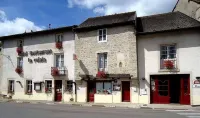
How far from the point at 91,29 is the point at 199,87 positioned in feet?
36.8

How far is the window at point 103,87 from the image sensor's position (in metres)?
26.5

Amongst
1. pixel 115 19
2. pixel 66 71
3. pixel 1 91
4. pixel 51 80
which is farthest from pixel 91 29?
pixel 1 91

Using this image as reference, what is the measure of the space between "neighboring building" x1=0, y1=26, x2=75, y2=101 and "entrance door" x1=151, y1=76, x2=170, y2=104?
832 cm

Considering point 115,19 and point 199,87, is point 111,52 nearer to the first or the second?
point 115,19

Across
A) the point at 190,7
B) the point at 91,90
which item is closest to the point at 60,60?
the point at 91,90

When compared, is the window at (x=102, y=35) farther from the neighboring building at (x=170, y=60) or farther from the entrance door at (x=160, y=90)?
the entrance door at (x=160, y=90)

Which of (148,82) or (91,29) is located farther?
(91,29)

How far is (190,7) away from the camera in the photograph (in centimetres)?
2528

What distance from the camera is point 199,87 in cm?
Answer: 2253

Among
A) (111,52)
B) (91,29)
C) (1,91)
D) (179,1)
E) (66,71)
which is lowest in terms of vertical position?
(1,91)

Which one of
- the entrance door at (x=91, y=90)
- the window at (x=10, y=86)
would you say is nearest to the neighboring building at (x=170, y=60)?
the entrance door at (x=91, y=90)

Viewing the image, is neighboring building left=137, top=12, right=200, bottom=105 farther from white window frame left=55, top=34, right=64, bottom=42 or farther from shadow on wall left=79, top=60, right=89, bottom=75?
white window frame left=55, top=34, right=64, bottom=42

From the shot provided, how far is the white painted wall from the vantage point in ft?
75.0

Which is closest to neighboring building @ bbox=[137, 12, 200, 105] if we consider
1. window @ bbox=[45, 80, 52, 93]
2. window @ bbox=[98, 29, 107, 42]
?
window @ bbox=[98, 29, 107, 42]
